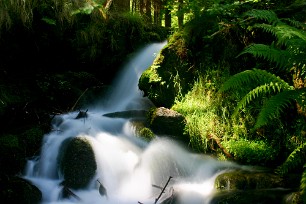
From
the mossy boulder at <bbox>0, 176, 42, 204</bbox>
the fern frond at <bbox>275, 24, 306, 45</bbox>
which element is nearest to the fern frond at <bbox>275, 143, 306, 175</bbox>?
the fern frond at <bbox>275, 24, 306, 45</bbox>

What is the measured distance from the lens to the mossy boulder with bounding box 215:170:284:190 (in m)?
4.01

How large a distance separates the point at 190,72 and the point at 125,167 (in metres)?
2.18

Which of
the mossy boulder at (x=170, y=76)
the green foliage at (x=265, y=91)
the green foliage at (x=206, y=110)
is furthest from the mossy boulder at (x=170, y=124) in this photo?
the green foliage at (x=265, y=91)

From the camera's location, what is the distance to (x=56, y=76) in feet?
23.1

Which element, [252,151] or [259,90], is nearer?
[259,90]

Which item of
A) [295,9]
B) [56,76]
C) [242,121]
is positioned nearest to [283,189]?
[242,121]

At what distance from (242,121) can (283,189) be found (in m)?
1.41

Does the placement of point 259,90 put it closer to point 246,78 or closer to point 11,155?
point 246,78

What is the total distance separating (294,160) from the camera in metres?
3.97

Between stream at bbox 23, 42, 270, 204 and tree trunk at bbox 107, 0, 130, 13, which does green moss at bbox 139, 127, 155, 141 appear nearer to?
stream at bbox 23, 42, 270, 204

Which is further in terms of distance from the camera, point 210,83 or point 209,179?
point 210,83

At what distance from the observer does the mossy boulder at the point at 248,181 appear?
4005mm

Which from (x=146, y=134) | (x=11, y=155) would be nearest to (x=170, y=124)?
(x=146, y=134)

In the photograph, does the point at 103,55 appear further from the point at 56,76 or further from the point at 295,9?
the point at 295,9
